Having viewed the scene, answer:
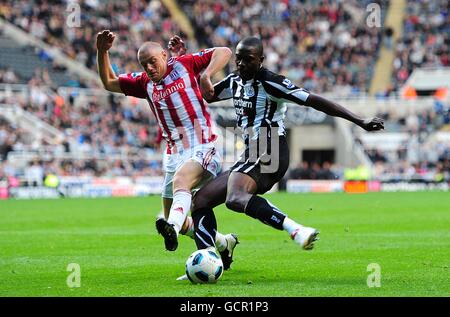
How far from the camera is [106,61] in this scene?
10.5 m

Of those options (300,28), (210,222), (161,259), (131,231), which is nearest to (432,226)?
(131,231)

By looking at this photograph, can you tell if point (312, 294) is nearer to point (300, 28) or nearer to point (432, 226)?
point (432, 226)

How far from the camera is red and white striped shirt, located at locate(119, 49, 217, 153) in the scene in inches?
408

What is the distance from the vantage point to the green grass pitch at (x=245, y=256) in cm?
889

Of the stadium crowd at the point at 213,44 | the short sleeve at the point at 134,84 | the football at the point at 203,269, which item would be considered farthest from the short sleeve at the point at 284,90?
the stadium crowd at the point at 213,44

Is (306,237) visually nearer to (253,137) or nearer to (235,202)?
(235,202)

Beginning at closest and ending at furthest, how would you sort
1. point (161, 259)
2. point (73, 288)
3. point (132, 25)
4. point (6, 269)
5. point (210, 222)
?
point (73, 288) → point (210, 222) → point (6, 269) → point (161, 259) → point (132, 25)

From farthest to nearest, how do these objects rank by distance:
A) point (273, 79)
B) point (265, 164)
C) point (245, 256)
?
point (245, 256) → point (265, 164) → point (273, 79)

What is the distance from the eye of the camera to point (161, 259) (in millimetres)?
11891

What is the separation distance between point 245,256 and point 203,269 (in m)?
3.00

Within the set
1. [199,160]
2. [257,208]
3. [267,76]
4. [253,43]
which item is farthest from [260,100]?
[257,208]

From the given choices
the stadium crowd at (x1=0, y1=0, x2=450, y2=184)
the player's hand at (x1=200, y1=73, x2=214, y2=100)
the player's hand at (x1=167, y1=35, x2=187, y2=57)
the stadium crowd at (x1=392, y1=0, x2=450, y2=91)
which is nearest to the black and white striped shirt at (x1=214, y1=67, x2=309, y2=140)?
the player's hand at (x1=200, y1=73, x2=214, y2=100)
